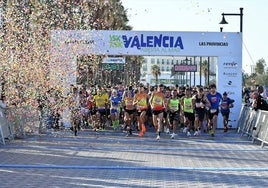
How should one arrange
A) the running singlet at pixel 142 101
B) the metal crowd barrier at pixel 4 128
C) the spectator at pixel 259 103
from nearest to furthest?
the metal crowd barrier at pixel 4 128, the spectator at pixel 259 103, the running singlet at pixel 142 101

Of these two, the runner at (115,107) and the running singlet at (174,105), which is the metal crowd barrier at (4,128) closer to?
the runner at (115,107)

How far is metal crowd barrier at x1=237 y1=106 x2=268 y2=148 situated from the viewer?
15819mm

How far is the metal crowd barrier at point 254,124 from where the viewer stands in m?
15.8

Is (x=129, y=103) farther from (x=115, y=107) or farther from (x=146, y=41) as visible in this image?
(x=146, y=41)

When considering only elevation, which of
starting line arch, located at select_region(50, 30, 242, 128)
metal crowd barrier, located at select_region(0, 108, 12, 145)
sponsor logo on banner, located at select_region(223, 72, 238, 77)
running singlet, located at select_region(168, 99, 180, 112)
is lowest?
metal crowd barrier, located at select_region(0, 108, 12, 145)

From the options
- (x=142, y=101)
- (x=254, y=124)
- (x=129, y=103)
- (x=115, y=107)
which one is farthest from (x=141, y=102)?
(x=254, y=124)

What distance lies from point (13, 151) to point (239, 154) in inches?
237

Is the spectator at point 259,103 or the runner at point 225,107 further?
the runner at point 225,107

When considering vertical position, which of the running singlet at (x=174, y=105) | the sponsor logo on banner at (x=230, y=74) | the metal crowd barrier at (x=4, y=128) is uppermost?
the sponsor logo on banner at (x=230, y=74)

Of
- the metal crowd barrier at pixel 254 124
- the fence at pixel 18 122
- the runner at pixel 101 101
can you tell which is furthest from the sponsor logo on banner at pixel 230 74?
the fence at pixel 18 122

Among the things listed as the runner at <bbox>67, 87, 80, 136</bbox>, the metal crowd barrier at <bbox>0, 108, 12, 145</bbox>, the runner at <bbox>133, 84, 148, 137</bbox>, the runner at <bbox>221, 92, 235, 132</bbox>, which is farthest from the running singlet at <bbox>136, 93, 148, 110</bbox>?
the metal crowd barrier at <bbox>0, 108, 12, 145</bbox>

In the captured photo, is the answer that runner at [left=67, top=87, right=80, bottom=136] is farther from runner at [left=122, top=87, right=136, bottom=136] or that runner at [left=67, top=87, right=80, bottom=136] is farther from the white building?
the white building

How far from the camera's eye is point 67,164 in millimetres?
11719

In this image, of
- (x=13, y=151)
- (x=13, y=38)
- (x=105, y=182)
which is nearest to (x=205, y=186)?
(x=105, y=182)
